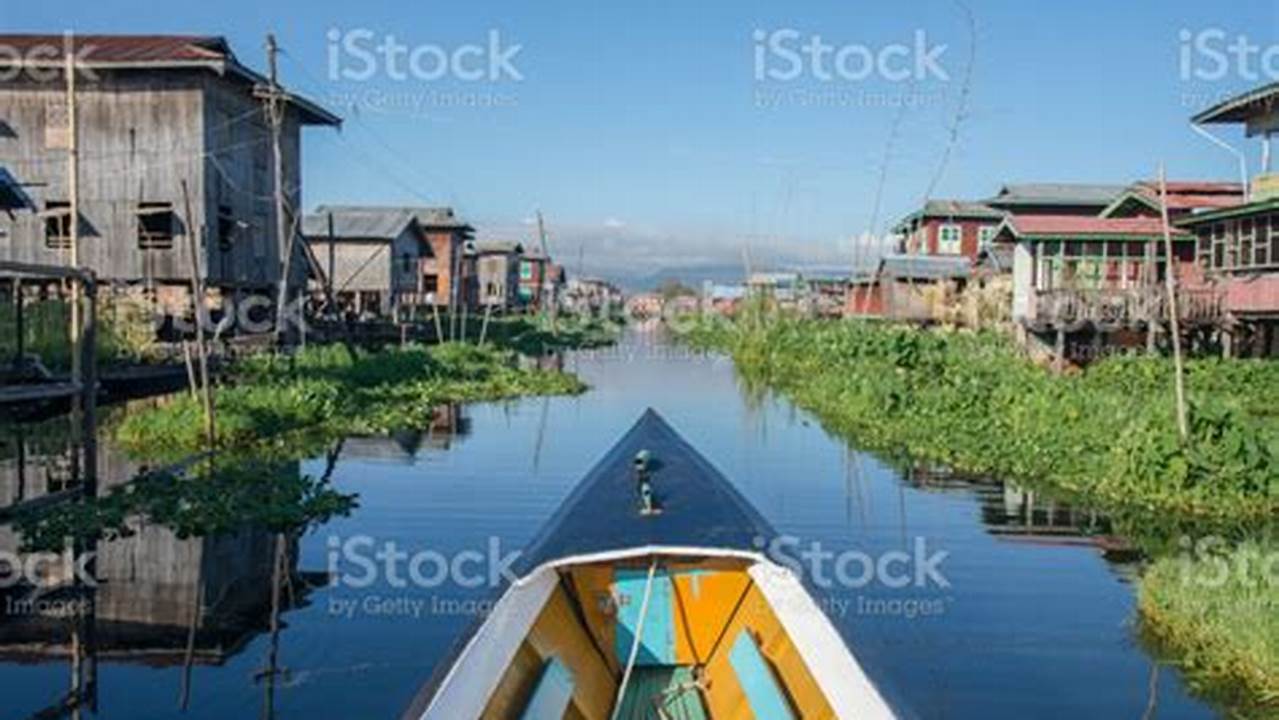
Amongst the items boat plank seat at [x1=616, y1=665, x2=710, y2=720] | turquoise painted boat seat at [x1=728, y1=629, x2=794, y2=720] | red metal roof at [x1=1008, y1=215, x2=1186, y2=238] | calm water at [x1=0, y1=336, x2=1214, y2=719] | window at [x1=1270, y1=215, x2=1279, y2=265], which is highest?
red metal roof at [x1=1008, y1=215, x2=1186, y2=238]

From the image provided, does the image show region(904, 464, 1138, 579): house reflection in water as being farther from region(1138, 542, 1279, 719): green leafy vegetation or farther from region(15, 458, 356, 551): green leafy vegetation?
region(15, 458, 356, 551): green leafy vegetation

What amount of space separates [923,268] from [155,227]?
32681 mm

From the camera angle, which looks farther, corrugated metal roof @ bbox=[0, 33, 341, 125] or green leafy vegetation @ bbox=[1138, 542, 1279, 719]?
corrugated metal roof @ bbox=[0, 33, 341, 125]

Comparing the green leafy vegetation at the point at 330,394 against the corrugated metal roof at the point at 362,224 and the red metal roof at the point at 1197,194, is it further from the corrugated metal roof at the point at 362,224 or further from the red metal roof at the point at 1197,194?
the red metal roof at the point at 1197,194

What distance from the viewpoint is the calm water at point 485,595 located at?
26.6ft

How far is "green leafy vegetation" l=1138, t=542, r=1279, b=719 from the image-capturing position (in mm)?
8016

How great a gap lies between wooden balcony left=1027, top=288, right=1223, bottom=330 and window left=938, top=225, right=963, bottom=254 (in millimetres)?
32680

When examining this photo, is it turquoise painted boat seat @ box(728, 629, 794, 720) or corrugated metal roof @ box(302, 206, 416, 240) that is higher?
corrugated metal roof @ box(302, 206, 416, 240)

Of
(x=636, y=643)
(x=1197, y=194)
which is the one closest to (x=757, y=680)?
(x=636, y=643)

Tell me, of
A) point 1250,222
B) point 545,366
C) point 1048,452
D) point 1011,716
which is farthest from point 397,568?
point 545,366

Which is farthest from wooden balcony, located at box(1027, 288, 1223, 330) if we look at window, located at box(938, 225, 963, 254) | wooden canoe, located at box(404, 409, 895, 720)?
window, located at box(938, 225, 963, 254)

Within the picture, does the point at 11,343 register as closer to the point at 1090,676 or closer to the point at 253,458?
the point at 253,458

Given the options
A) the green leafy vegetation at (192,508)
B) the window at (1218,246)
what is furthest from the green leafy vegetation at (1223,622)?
the window at (1218,246)

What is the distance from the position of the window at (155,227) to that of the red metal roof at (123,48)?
11.6 ft
